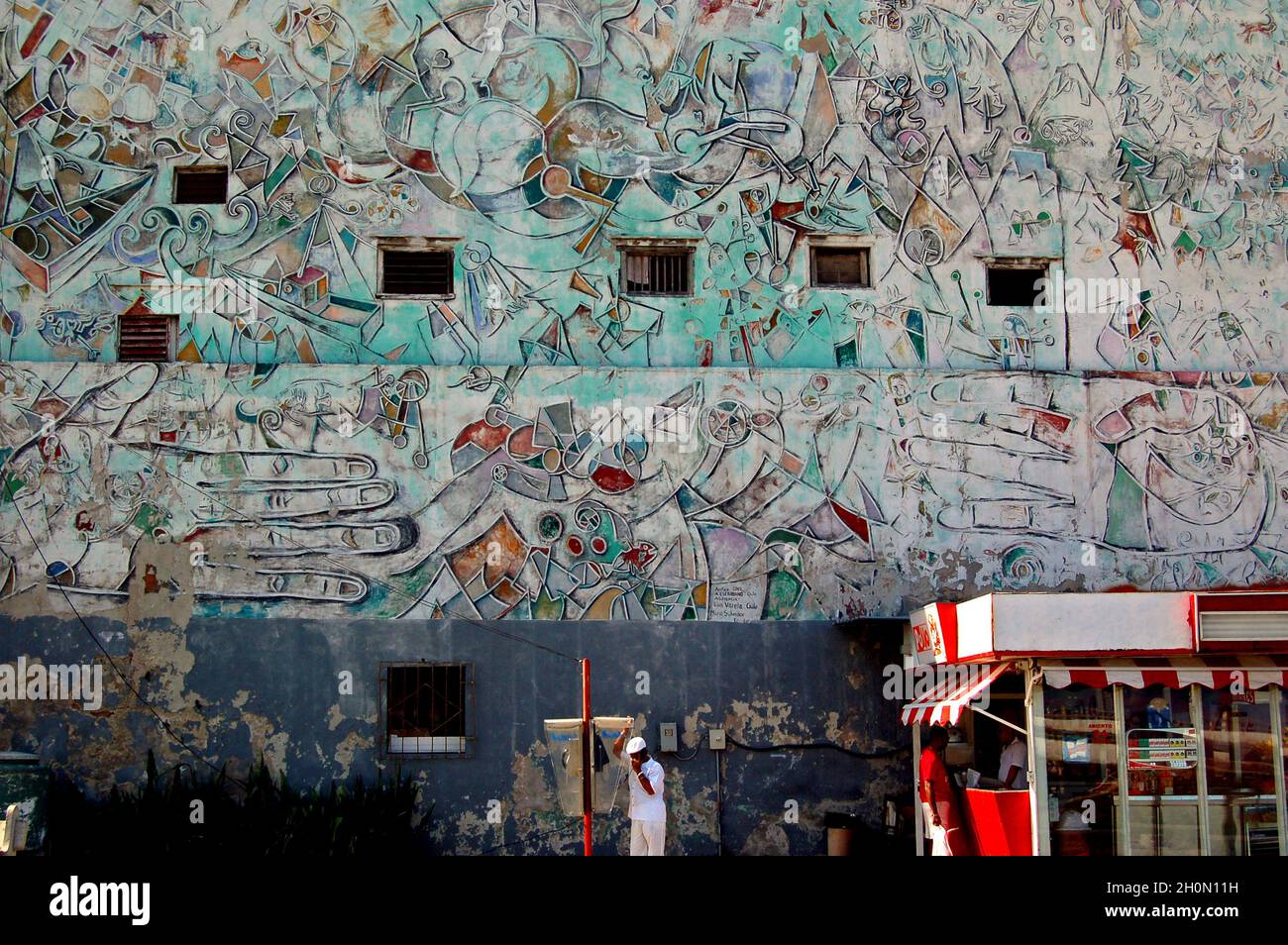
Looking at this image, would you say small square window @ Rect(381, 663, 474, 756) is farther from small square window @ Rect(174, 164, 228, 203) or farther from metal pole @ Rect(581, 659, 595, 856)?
small square window @ Rect(174, 164, 228, 203)

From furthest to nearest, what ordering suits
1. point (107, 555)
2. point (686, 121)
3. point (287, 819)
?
1. point (686, 121)
2. point (107, 555)
3. point (287, 819)

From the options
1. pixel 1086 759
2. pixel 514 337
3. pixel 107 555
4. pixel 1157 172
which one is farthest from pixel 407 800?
pixel 1157 172

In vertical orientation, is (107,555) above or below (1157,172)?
below

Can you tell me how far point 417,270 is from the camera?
17797mm

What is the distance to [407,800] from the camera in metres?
16.0

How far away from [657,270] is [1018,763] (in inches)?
292

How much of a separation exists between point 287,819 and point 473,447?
4754mm

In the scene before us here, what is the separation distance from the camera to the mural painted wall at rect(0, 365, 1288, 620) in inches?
662

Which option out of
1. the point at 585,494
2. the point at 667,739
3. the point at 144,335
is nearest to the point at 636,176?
the point at 585,494

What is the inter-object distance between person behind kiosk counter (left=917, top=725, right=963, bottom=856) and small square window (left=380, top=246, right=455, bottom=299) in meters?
8.07

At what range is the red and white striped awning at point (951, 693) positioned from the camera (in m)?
14.3

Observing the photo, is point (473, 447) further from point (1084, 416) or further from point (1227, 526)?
point (1227, 526)

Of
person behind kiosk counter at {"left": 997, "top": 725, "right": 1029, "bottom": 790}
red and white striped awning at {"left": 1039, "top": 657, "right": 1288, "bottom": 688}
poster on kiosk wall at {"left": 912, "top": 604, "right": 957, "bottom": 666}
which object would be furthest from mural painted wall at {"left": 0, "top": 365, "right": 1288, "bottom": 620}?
red and white striped awning at {"left": 1039, "top": 657, "right": 1288, "bottom": 688}

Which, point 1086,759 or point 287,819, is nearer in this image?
point 1086,759
